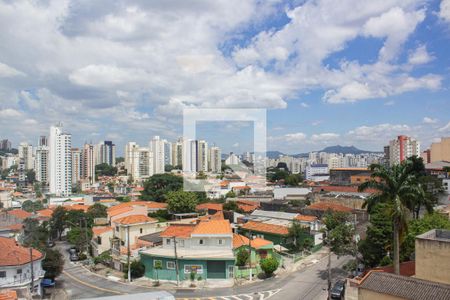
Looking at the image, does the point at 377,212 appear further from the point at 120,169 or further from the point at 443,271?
the point at 120,169

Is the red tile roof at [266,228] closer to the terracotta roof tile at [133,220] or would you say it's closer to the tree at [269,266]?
the tree at [269,266]

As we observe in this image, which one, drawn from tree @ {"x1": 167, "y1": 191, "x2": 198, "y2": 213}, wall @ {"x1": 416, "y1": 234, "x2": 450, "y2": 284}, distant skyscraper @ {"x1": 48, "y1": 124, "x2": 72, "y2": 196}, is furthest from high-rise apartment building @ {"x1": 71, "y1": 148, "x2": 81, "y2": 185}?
wall @ {"x1": 416, "y1": 234, "x2": 450, "y2": 284}

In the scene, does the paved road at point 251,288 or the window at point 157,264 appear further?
the window at point 157,264

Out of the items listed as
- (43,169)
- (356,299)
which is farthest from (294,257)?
(43,169)

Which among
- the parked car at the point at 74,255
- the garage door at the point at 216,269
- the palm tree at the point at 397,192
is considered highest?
the palm tree at the point at 397,192

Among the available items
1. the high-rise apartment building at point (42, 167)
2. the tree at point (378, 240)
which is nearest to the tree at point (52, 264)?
the tree at point (378, 240)

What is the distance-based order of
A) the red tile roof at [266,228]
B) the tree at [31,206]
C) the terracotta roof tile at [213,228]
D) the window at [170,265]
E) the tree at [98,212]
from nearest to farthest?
the window at [170,265] < the terracotta roof tile at [213,228] < the red tile roof at [266,228] < the tree at [98,212] < the tree at [31,206]

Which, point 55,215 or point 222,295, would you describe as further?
point 55,215

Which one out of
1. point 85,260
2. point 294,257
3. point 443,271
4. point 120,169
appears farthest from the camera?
point 120,169

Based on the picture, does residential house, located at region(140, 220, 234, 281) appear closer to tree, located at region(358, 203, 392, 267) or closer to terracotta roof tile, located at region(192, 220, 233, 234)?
terracotta roof tile, located at region(192, 220, 233, 234)
